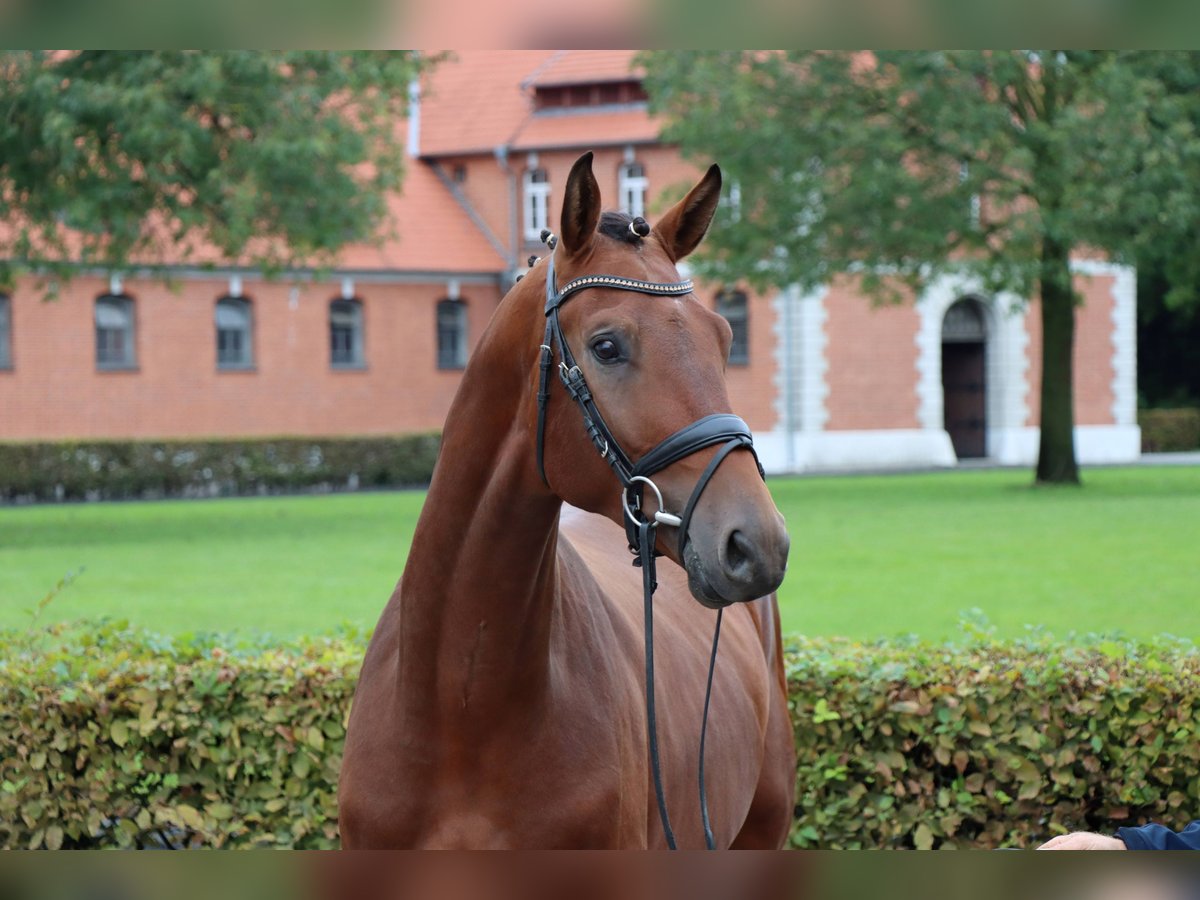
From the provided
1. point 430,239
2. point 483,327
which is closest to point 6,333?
point 483,327

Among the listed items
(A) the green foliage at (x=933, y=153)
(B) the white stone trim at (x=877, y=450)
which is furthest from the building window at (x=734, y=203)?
(B) the white stone trim at (x=877, y=450)

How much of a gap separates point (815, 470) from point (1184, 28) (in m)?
35.6

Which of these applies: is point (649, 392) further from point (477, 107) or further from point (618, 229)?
point (477, 107)

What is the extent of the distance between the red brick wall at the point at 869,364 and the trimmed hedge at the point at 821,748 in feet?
104

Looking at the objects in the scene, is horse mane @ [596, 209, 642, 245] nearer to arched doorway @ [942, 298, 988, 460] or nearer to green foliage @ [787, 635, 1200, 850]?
green foliage @ [787, 635, 1200, 850]

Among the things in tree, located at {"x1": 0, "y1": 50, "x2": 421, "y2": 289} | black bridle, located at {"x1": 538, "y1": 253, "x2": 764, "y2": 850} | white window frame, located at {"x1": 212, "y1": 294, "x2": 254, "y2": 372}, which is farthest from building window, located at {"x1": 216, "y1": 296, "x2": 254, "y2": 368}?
black bridle, located at {"x1": 538, "y1": 253, "x2": 764, "y2": 850}

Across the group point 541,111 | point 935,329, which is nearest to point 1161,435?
point 935,329

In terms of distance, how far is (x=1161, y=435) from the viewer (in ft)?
136

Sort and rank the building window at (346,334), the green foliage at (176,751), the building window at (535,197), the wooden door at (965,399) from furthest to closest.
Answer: the building window at (535,197)
the wooden door at (965,399)
the building window at (346,334)
the green foliage at (176,751)

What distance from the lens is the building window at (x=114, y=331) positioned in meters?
34.3

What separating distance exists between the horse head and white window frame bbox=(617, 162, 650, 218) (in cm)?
3595

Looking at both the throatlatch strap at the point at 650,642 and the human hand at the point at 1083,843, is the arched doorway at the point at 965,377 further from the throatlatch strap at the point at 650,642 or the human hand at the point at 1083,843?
the human hand at the point at 1083,843

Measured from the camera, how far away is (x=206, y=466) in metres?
32.0

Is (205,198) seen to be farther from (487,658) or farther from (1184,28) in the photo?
(1184,28)
